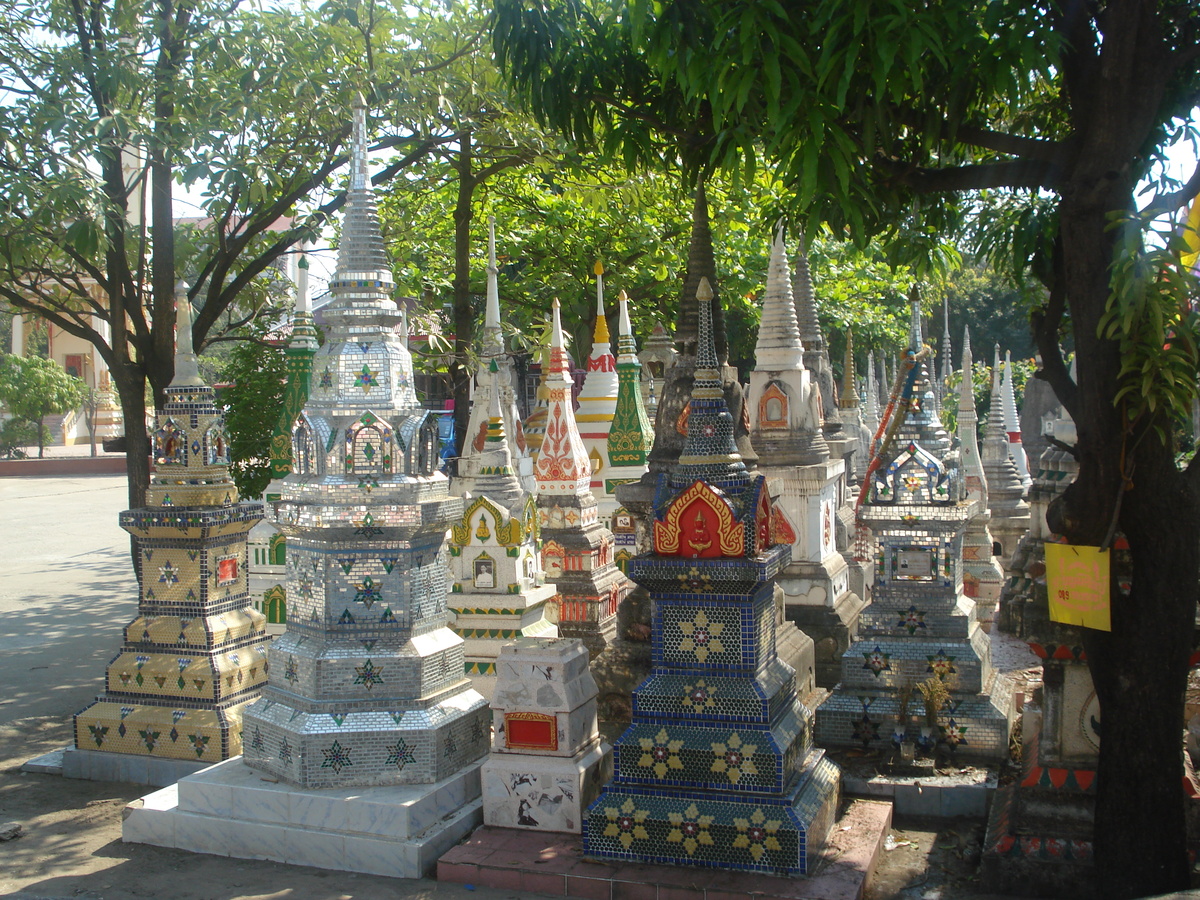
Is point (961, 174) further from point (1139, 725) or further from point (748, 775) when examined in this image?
point (748, 775)

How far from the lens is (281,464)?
9.86 metres

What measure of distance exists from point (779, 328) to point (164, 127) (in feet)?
18.7

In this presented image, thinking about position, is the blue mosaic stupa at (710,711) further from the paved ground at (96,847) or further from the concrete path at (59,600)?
the concrete path at (59,600)

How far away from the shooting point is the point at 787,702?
238 inches

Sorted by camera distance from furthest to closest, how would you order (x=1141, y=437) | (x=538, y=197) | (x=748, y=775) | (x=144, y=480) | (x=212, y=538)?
(x=538, y=197) → (x=144, y=480) → (x=212, y=538) → (x=748, y=775) → (x=1141, y=437)

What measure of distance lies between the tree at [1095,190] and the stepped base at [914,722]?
1.90 meters

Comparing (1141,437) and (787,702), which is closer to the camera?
(1141,437)

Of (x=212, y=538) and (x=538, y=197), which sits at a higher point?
(x=538, y=197)

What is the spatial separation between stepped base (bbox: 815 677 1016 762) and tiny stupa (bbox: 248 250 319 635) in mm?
4899

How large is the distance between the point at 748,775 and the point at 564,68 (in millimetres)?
4106

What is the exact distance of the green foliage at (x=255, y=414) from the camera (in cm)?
1423

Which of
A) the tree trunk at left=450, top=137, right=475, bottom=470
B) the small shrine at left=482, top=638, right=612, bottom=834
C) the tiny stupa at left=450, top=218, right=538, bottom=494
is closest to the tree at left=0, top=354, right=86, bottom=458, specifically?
the tree trunk at left=450, top=137, right=475, bottom=470

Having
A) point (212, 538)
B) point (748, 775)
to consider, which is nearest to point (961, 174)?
point (748, 775)

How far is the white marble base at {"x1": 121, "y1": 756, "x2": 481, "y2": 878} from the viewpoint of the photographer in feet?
19.3
